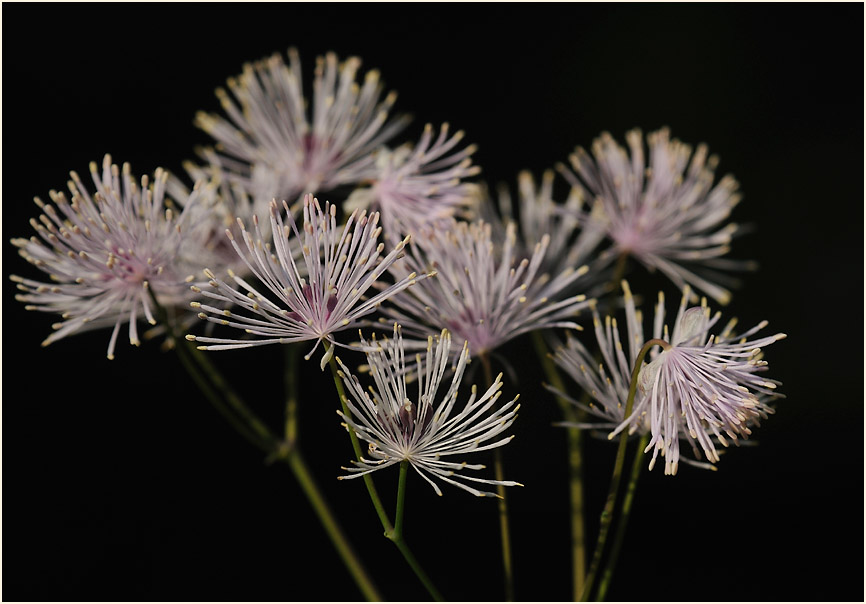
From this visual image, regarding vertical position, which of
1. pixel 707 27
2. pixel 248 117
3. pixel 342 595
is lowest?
pixel 342 595

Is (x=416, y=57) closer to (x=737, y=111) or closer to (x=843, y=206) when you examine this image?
(x=737, y=111)

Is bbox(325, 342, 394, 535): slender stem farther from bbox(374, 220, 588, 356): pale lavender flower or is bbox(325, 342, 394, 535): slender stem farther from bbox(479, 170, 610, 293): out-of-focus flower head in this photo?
bbox(479, 170, 610, 293): out-of-focus flower head

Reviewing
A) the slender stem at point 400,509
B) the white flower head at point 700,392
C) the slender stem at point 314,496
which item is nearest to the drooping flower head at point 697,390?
the white flower head at point 700,392

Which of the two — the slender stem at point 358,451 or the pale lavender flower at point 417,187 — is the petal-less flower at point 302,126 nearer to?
the pale lavender flower at point 417,187

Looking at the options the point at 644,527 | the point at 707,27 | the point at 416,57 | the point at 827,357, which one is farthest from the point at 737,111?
the point at 644,527

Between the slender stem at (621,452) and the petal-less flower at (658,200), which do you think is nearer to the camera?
the slender stem at (621,452)

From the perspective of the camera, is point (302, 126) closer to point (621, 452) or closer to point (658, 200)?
point (658, 200)

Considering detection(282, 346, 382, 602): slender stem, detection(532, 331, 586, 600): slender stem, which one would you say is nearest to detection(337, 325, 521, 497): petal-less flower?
detection(532, 331, 586, 600): slender stem
